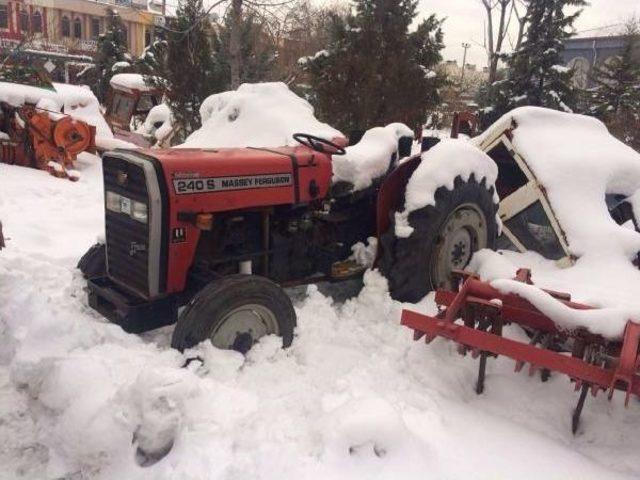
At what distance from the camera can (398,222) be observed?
405 cm

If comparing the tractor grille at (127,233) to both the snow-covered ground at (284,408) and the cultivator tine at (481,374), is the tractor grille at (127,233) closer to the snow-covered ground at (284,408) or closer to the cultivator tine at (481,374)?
the snow-covered ground at (284,408)

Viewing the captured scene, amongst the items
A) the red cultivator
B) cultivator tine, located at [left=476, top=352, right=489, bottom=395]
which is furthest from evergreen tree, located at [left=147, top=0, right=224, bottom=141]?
cultivator tine, located at [left=476, top=352, right=489, bottom=395]

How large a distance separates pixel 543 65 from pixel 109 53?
20498 millimetres

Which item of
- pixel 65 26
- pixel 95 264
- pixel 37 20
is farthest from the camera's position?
pixel 65 26

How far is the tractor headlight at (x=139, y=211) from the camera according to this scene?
3.17m

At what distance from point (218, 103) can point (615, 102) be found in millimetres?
15731

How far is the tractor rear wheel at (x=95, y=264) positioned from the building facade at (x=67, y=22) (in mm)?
35959

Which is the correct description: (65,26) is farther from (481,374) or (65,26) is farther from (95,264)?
(481,374)

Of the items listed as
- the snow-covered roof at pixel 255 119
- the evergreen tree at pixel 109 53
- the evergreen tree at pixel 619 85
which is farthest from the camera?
the evergreen tree at pixel 109 53

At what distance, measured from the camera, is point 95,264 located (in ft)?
13.0

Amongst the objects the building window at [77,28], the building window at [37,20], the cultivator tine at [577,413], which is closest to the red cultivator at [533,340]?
the cultivator tine at [577,413]

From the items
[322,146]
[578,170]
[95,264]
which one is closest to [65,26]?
[95,264]

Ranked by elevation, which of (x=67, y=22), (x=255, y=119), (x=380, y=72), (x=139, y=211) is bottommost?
(x=139, y=211)

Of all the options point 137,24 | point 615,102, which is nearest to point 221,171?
point 615,102
